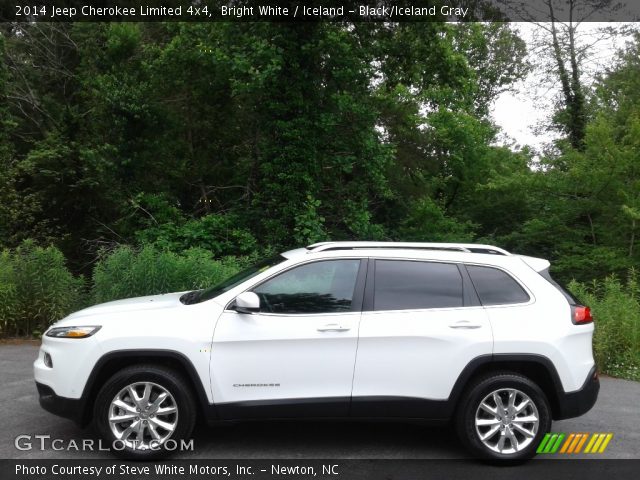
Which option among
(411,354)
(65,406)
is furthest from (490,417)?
(65,406)

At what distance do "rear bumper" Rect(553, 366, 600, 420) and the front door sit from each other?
1.73m

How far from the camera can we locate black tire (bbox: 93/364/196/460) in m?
4.55

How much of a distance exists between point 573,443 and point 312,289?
2665 millimetres

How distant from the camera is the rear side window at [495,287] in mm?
4875

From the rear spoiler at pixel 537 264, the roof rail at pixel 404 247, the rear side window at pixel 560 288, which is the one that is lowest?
the rear side window at pixel 560 288

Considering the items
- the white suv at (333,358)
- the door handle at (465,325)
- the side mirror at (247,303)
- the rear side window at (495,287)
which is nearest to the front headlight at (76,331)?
the white suv at (333,358)

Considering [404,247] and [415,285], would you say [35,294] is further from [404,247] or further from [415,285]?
[415,285]

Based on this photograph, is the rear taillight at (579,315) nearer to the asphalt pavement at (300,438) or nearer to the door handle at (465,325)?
the door handle at (465,325)

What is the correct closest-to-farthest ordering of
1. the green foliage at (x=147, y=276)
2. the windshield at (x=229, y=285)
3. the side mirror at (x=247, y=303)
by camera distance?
the side mirror at (x=247, y=303), the windshield at (x=229, y=285), the green foliage at (x=147, y=276)

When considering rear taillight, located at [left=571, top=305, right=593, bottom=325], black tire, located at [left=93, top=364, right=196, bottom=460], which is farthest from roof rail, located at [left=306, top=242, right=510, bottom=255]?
black tire, located at [left=93, top=364, right=196, bottom=460]

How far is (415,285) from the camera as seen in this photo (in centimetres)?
490

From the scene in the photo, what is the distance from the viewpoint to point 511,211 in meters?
21.3

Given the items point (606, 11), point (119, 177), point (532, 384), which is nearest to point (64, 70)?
point (119, 177)

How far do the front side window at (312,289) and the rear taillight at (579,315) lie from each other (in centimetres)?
180
